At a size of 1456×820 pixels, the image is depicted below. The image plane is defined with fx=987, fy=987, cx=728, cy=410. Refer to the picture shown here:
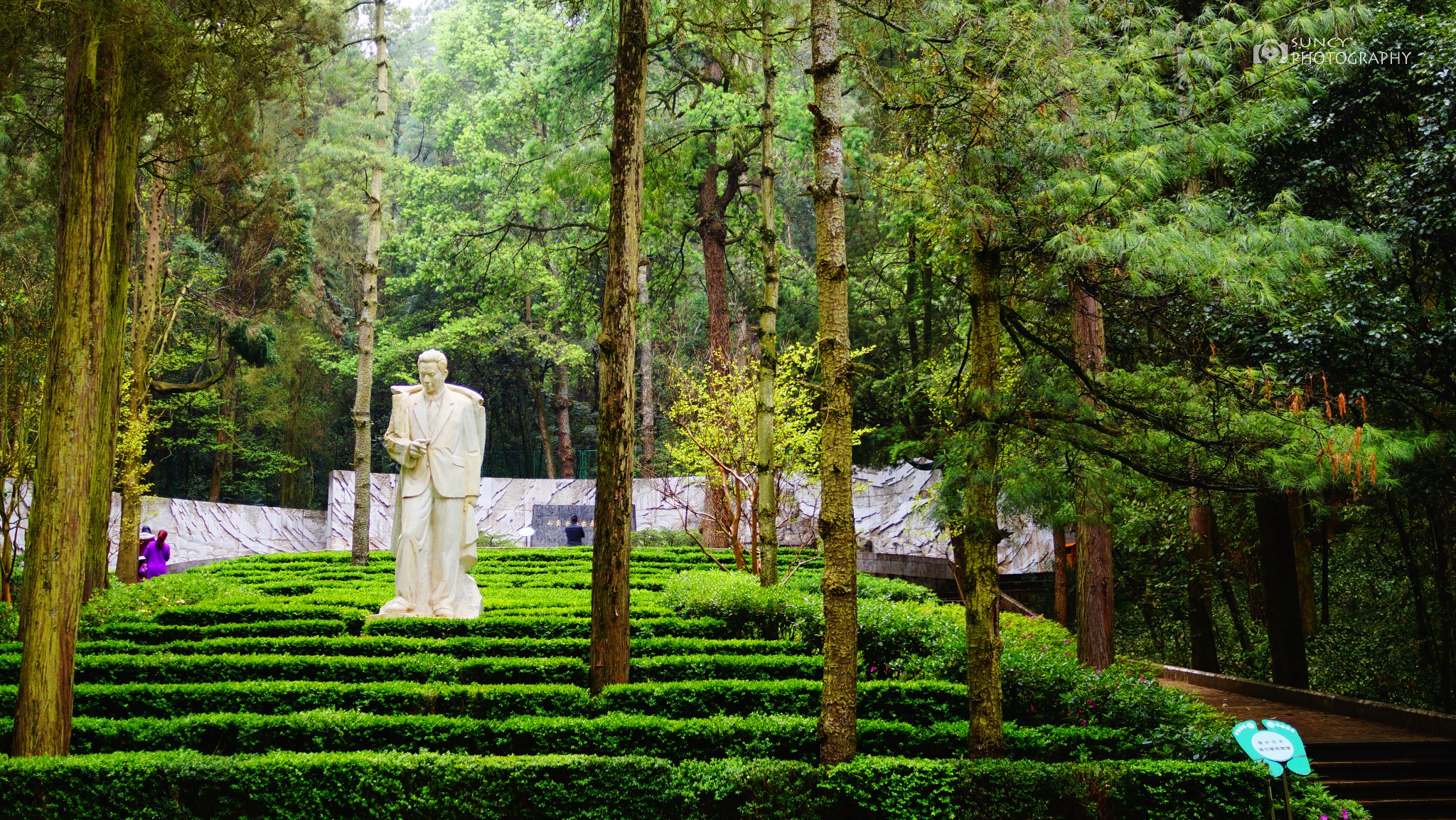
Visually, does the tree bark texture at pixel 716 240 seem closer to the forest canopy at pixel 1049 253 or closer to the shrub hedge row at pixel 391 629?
the forest canopy at pixel 1049 253

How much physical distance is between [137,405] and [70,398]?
382 inches

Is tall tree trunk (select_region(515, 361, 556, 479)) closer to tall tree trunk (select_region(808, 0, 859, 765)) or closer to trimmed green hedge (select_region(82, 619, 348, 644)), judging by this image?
trimmed green hedge (select_region(82, 619, 348, 644))

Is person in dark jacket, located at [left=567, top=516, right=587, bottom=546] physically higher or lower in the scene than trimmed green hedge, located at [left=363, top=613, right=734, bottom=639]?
higher

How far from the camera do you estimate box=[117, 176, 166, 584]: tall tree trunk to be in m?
14.6

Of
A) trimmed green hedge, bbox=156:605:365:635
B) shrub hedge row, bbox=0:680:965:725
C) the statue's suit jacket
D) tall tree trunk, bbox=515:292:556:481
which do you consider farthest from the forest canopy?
tall tree trunk, bbox=515:292:556:481

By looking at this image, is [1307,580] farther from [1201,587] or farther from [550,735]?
[550,735]

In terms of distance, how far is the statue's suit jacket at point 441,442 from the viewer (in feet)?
32.8

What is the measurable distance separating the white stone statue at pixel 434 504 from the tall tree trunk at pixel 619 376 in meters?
2.86

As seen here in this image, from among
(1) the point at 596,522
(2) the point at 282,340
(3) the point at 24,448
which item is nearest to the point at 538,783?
(1) the point at 596,522

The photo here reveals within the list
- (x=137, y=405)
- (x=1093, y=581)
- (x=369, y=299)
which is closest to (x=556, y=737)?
(x=1093, y=581)

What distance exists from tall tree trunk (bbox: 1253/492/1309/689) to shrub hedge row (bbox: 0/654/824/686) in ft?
25.4

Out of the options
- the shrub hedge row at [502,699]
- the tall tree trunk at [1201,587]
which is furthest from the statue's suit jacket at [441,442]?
the tall tree trunk at [1201,587]

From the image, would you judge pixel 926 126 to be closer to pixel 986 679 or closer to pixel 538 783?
pixel 986 679

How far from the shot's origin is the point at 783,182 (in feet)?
94.3
